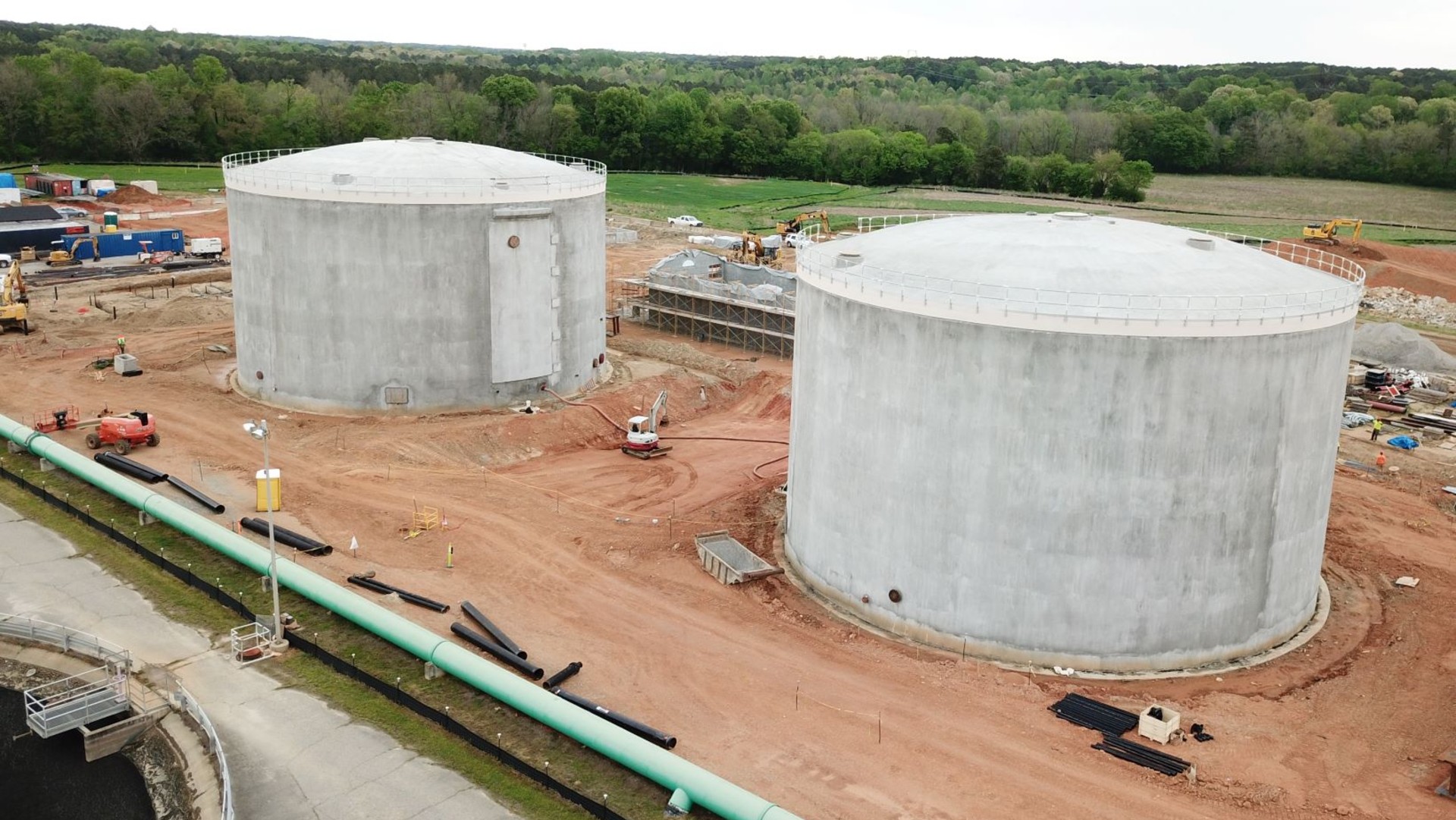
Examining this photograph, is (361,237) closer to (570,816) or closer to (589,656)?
(589,656)

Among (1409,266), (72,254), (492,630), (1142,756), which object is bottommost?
(1142,756)

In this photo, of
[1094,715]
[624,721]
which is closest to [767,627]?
[624,721]

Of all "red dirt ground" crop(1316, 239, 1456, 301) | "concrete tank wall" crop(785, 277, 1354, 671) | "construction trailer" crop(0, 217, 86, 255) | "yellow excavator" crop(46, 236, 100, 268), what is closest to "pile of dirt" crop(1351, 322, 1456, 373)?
"red dirt ground" crop(1316, 239, 1456, 301)

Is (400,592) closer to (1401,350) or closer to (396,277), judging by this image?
(396,277)

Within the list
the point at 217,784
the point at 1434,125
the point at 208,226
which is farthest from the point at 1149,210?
the point at 217,784

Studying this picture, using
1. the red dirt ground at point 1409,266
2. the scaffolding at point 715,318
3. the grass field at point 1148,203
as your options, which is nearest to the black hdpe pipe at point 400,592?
the scaffolding at point 715,318
